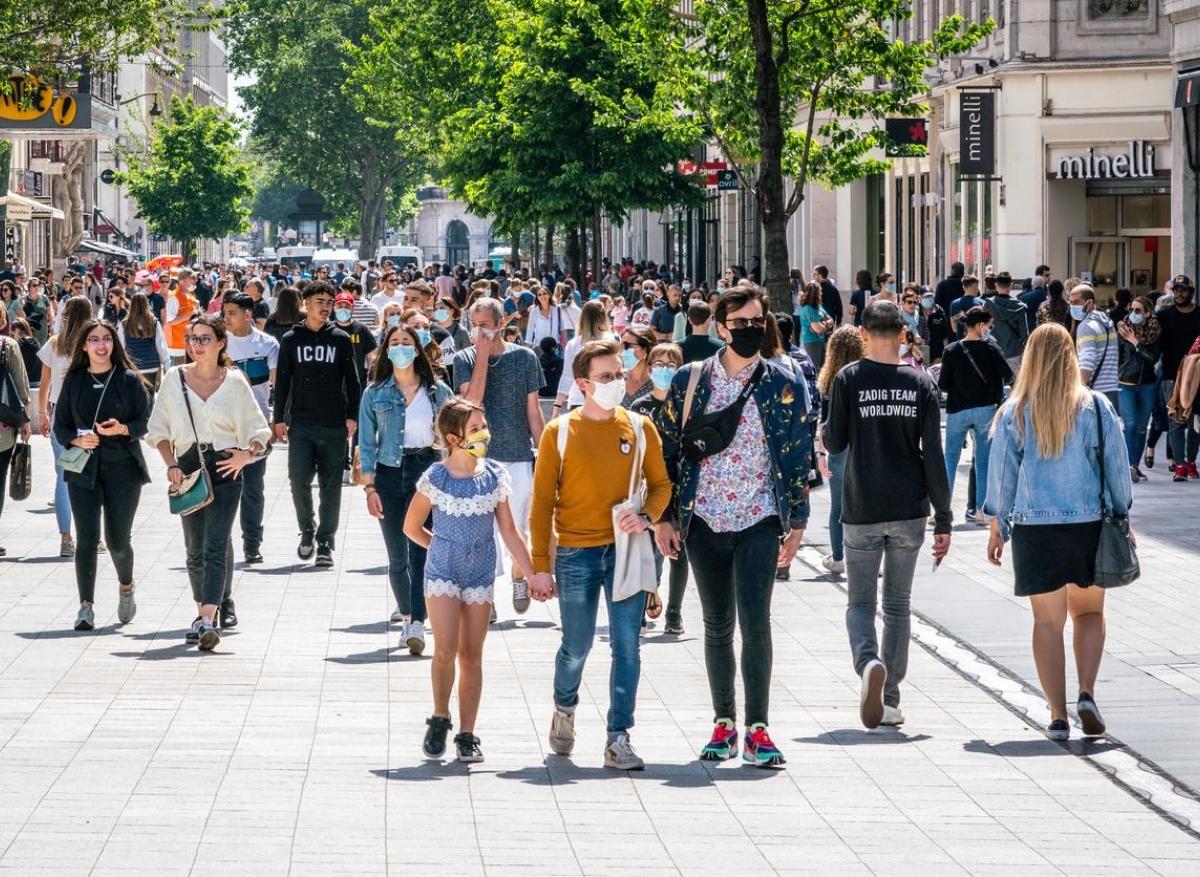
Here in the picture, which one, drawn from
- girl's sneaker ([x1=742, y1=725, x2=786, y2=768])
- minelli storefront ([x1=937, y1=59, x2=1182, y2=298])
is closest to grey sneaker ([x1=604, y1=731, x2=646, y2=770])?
girl's sneaker ([x1=742, y1=725, x2=786, y2=768])

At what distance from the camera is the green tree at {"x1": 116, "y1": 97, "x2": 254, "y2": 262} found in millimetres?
88250

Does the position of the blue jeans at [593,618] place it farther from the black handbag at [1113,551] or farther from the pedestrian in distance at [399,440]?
the pedestrian in distance at [399,440]

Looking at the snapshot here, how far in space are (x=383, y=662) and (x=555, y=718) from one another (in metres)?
2.51

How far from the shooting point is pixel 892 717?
976cm

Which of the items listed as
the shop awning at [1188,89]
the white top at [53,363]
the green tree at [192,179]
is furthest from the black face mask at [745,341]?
the green tree at [192,179]

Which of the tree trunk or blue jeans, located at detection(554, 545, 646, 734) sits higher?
the tree trunk

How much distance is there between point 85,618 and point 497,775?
4.37 m

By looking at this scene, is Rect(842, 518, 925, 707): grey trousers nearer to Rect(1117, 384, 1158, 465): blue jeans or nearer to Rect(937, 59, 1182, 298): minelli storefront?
Rect(1117, 384, 1158, 465): blue jeans

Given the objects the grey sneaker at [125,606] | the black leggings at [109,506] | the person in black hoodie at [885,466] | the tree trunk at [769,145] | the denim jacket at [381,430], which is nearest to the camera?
the person in black hoodie at [885,466]

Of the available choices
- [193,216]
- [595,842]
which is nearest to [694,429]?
[595,842]

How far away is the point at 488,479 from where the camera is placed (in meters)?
9.15

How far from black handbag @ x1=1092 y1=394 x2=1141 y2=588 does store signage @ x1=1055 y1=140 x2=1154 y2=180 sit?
2807 centimetres

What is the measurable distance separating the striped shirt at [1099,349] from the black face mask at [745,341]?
36.2 feet

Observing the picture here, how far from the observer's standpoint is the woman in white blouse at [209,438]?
39.4 ft
